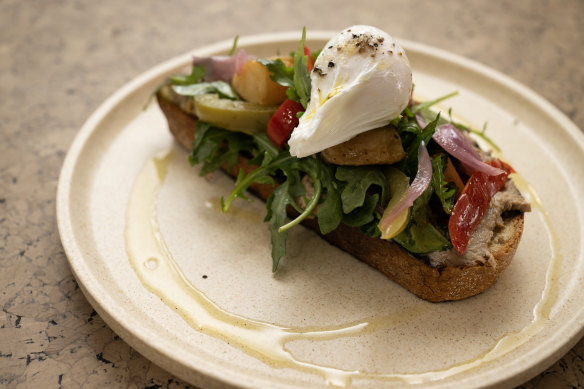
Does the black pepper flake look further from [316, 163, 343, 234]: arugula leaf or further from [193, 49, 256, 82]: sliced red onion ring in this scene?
[193, 49, 256, 82]: sliced red onion ring

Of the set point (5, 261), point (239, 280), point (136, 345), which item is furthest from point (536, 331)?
point (5, 261)

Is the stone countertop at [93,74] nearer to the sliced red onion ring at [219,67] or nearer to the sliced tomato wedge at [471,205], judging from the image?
the sliced tomato wedge at [471,205]

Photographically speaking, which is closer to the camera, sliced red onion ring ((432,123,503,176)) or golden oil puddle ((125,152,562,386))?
golden oil puddle ((125,152,562,386))

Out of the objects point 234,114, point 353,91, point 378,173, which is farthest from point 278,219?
point 353,91

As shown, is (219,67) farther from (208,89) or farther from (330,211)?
(330,211)

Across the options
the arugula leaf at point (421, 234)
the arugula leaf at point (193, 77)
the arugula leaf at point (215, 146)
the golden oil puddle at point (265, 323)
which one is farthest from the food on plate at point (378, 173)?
the arugula leaf at point (193, 77)

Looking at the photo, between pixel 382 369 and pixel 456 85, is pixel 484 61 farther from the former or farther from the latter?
pixel 382 369

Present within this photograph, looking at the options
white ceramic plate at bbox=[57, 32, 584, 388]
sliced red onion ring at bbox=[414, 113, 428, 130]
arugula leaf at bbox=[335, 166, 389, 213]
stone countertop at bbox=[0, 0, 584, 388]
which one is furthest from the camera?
sliced red onion ring at bbox=[414, 113, 428, 130]

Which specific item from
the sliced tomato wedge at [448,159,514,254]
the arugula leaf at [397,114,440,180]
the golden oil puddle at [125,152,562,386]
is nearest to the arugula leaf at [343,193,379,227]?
the arugula leaf at [397,114,440,180]
